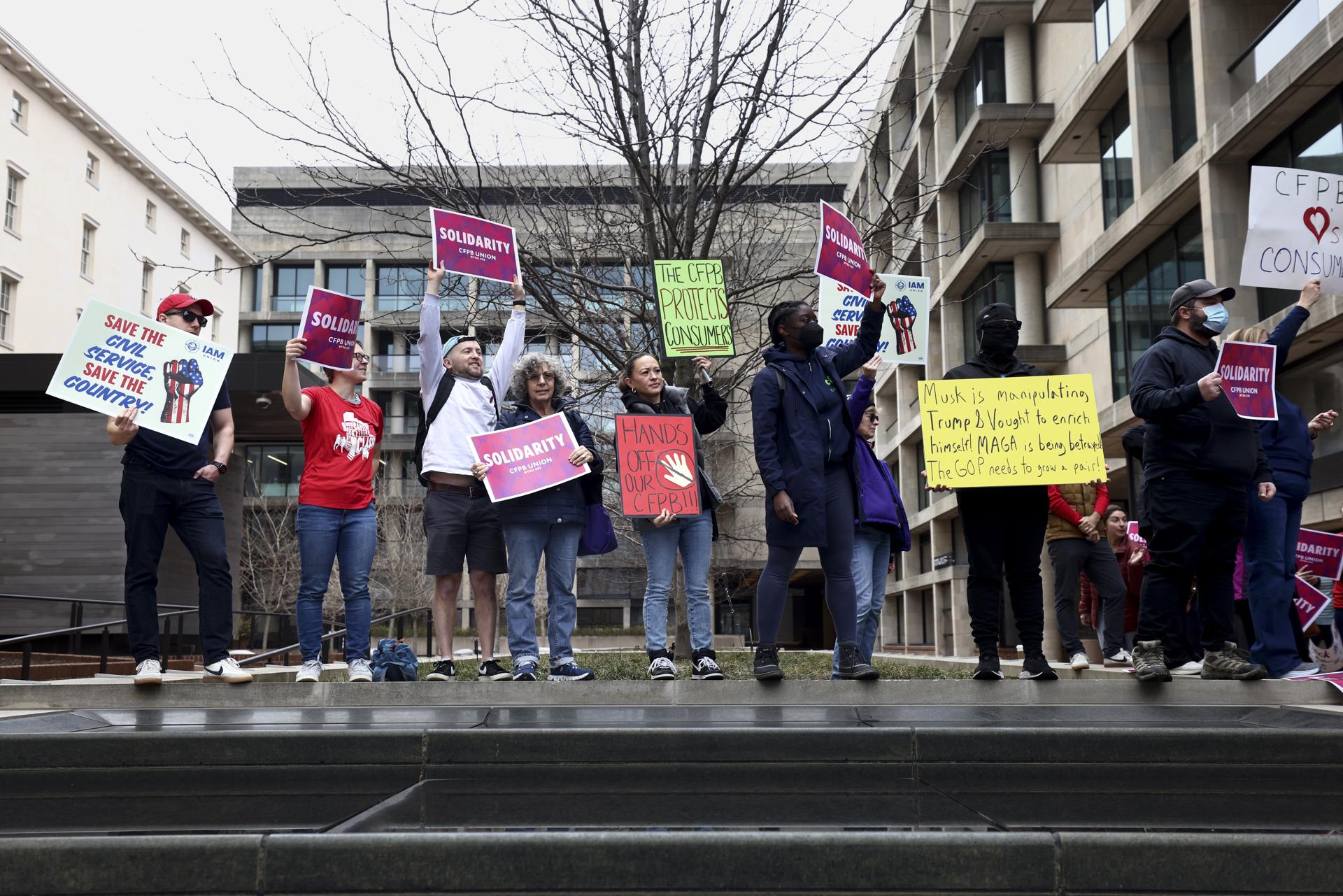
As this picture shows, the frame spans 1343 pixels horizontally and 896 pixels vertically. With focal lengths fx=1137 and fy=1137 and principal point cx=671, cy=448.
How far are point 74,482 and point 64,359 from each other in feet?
51.4

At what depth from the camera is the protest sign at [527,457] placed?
21.9ft

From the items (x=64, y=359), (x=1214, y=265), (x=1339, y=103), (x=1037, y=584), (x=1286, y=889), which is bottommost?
(x=1286, y=889)

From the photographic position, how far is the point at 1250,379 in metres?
6.26

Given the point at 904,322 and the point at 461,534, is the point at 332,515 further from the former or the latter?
the point at 904,322

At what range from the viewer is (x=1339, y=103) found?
1469 cm

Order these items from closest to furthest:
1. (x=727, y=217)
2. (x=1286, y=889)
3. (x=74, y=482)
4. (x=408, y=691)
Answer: (x=1286, y=889), (x=408, y=691), (x=727, y=217), (x=74, y=482)

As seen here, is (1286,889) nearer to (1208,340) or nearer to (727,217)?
(1208,340)

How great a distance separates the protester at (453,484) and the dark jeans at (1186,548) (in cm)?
375

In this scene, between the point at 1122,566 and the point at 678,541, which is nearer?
the point at 678,541

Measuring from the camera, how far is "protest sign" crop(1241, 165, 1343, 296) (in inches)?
266

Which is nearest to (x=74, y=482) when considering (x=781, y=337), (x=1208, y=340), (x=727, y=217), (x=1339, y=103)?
(x=727, y=217)

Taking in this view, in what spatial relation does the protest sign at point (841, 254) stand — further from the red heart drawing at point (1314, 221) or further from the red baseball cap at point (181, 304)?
the red baseball cap at point (181, 304)

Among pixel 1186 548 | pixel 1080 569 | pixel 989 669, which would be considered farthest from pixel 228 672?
pixel 1080 569

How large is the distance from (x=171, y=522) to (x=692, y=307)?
11.8 ft
